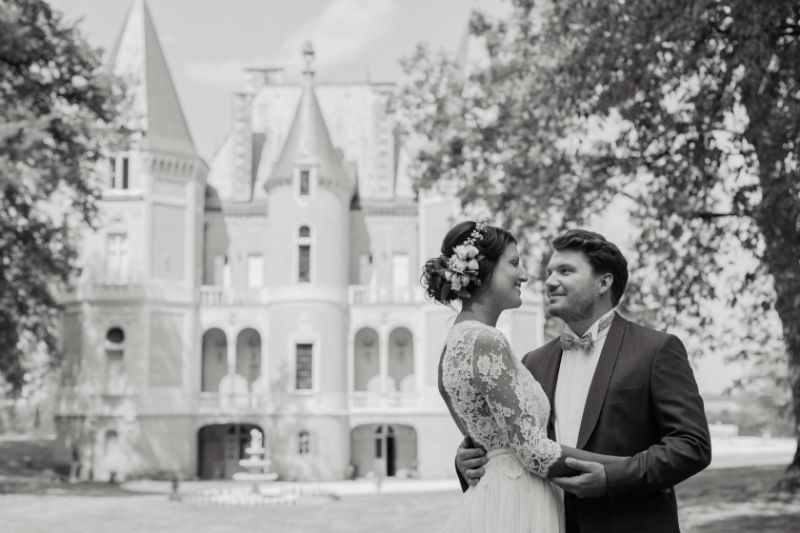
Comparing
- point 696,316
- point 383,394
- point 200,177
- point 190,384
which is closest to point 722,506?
point 696,316

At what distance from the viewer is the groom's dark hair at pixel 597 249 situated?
13.3ft

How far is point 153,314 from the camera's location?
36.2 metres

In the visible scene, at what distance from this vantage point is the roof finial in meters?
39.2

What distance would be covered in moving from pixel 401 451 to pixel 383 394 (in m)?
2.75

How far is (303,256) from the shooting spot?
3788 cm

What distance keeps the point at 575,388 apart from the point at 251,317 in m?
34.8

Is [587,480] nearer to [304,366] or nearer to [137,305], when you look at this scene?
[304,366]

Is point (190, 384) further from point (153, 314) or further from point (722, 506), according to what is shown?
point (722, 506)

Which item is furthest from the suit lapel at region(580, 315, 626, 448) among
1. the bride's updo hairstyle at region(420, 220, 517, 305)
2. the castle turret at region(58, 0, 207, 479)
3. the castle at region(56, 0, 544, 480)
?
the castle turret at region(58, 0, 207, 479)

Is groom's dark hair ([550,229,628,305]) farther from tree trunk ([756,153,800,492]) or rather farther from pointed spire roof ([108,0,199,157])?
pointed spire roof ([108,0,199,157])

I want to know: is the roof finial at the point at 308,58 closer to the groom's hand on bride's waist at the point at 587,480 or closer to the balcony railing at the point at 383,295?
the balcony railing at the point at 383,295

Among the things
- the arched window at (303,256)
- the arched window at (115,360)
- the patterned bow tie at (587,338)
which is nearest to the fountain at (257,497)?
the arched window at (115,360)

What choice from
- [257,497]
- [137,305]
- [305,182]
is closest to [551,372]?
[257,497]

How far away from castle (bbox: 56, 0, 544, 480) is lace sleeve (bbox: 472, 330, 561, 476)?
30632 millimetres
